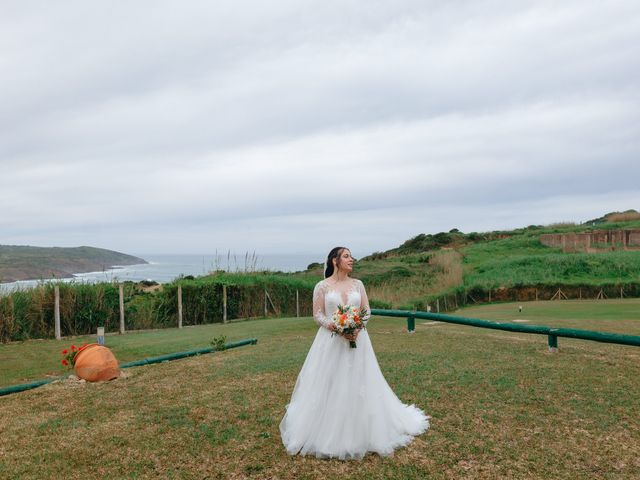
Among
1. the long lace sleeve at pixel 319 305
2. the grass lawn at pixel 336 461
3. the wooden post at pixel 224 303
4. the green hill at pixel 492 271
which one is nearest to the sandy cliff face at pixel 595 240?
the green hill at pixel 492 271

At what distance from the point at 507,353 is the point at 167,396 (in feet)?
23.7

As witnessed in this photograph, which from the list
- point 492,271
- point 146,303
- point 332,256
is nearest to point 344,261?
point 332,256

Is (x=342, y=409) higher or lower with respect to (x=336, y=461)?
higher

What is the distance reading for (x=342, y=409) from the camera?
19.6ft

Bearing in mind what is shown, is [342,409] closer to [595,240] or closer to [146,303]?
[146,303]

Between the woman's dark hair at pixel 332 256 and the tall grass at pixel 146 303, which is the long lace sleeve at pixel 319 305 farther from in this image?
the tall grass at pixel 146 303

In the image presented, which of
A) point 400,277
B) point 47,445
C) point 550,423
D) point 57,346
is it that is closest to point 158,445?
point 47,445

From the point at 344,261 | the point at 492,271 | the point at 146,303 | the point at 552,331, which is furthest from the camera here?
the point at 492,271

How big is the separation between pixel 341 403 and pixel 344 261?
166cm

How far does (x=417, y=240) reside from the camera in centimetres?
6200

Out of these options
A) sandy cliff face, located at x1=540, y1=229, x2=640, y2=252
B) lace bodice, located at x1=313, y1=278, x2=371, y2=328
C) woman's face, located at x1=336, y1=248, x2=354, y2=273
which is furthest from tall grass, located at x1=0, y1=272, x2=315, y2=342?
sandy cliff face, located at x1=540, y1=229, x2=640, y2=252

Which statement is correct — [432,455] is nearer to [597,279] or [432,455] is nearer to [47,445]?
[47,445]

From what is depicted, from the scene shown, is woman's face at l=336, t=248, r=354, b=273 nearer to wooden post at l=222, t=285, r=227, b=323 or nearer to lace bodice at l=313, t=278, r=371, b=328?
lace bodice at l=313, t=278, r=371, b=328

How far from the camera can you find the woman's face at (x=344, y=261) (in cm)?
620
